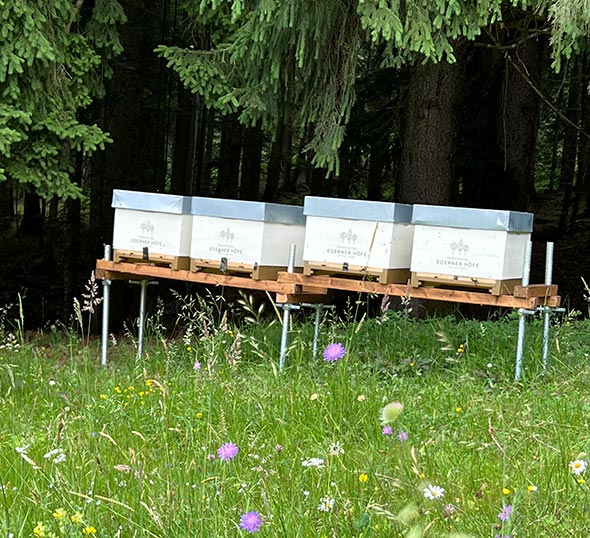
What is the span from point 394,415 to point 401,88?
10596 mm

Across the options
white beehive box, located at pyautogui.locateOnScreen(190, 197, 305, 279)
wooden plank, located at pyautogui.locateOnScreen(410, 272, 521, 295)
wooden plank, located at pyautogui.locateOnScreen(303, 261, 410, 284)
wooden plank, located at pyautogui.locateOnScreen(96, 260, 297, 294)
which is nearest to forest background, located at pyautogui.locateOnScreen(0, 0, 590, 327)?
wooden plank, located at pyautogui.locateOnScreen(96, 260, 297, 294)

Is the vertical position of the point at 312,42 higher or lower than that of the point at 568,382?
higher

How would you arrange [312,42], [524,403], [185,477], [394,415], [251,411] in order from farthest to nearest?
[312,42] < [524,403] < [251,411] < [185,477] < [394,415]

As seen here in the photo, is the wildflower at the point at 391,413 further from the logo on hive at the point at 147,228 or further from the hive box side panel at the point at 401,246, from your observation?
the logo on hive at the point at 147,228

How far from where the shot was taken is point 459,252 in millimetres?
6215

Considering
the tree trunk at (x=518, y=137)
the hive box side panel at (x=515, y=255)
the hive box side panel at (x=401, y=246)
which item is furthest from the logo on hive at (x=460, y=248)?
the tree trunk at (x=518, y=137)

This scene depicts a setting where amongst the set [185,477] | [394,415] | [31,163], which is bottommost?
[185,477]

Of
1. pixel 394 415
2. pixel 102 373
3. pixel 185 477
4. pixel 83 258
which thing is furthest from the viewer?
pixel 83 258

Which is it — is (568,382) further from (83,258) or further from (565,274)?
(565,274)

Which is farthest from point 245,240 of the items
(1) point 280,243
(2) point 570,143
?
(2) point 570,143

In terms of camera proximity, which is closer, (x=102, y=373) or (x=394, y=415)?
(x=394, y=415)

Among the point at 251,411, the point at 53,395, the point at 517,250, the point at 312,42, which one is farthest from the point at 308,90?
the point at 251,411

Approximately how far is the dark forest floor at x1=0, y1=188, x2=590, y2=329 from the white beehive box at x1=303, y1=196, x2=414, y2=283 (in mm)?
6714

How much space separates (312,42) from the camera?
27.3ft
